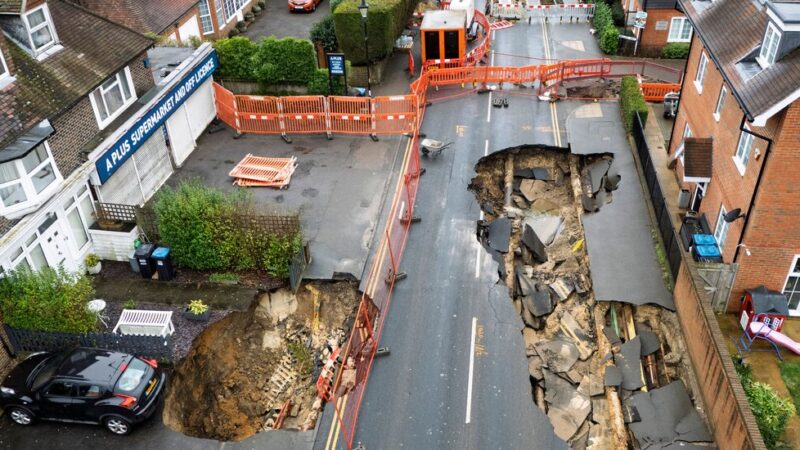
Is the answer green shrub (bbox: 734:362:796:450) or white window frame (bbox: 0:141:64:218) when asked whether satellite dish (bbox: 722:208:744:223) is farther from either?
white window frame (bbox: 0:141:64:218)

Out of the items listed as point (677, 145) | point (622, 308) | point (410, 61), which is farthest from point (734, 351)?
point (410, 61)

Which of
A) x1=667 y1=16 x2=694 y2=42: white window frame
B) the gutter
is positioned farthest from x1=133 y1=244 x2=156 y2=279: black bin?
x1=667 y1=16 x2=694 y2=42: white window frame

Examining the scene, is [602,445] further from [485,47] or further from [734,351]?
[485,47]

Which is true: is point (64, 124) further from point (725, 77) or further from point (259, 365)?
point (725, 77)

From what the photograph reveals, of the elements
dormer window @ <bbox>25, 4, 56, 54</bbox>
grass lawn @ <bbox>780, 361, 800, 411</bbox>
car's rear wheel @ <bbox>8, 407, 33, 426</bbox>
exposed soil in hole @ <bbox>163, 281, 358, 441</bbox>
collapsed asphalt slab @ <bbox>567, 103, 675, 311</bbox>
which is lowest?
exposed soil in hole @ <bbox>163, 281, 358, 441</bbox>

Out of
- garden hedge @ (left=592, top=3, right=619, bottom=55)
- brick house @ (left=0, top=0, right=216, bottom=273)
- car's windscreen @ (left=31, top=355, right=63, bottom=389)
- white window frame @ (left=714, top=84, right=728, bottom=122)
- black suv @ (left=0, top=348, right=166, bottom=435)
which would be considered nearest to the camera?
black suv @ (left=0, top=348, right=166, bottom=435)

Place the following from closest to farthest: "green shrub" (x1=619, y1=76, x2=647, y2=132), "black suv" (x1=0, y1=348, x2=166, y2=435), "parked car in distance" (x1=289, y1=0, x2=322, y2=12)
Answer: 1. "black suv" (x1=0, y1=348, x2=166, y2=435)
2. "green shrub" (x1=619, y1=76, x2=647, y2=132)
3. "parked car in distance" (x1=289, y1=0, x2=322, y2=12)
